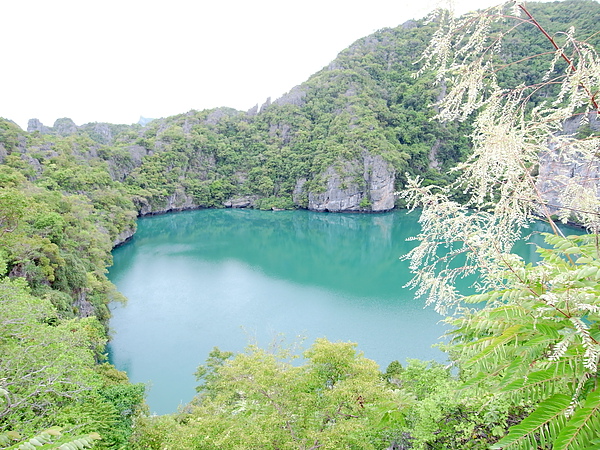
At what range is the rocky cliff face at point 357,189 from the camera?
47312 millimetres

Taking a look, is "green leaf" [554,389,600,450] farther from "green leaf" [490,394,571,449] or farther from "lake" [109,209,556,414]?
"lake" [109,209,556,414]

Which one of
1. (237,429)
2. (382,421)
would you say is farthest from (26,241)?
(382,421)

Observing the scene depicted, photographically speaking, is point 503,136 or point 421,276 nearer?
point 503,136

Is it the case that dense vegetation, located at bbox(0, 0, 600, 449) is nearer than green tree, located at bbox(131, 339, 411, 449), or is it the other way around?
dense vegetation, located at bbox(0, 0, 600, 449)

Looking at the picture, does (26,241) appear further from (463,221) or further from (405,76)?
(405,76)

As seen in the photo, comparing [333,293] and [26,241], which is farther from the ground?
[26,241]

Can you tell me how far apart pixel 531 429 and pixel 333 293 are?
19856 mm

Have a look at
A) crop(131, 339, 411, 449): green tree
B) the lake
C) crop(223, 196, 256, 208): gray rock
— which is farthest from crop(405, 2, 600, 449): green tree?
crop(223, 196, 256, 208): gray rock

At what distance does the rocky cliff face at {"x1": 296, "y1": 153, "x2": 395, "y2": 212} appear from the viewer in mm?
47312

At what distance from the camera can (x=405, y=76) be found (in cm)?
6469

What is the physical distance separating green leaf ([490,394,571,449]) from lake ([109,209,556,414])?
11587 mm

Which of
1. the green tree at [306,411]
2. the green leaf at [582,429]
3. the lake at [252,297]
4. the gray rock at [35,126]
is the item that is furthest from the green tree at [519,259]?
the gray rock at [35,126]

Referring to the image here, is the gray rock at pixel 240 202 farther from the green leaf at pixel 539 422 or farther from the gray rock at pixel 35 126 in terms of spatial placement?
the green leaf at pixel 539 422

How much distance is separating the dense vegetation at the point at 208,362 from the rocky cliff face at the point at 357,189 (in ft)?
2.07
